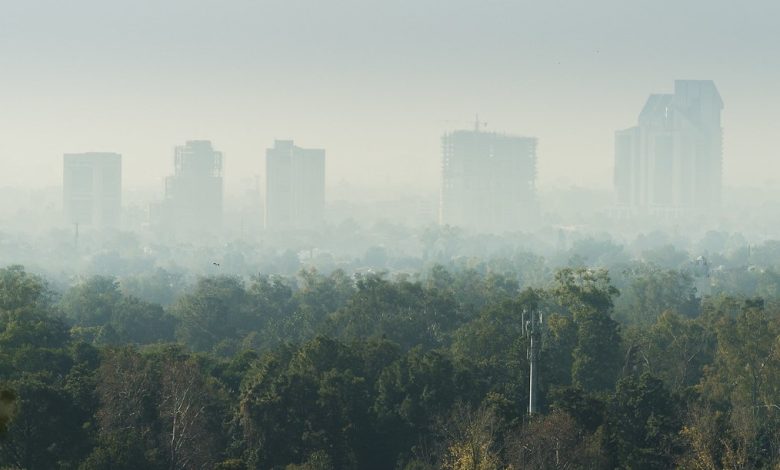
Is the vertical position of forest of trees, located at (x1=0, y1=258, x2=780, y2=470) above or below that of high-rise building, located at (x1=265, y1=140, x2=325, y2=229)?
below

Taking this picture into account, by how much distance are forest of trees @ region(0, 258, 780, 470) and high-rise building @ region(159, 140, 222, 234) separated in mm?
116753

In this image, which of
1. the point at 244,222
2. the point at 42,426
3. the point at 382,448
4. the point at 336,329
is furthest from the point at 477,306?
the point at 244,222

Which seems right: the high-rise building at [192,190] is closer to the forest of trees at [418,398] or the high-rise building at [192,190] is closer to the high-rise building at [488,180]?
the high-rise building at [488,180]

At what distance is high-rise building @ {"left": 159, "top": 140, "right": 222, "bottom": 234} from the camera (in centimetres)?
15100

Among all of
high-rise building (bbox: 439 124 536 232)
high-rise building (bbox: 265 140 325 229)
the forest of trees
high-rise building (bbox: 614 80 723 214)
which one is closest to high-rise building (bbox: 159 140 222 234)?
high-rise building (bbox: 265 140 325 229)

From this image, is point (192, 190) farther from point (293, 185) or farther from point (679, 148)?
point (679, 148)

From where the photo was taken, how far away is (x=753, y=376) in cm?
2672

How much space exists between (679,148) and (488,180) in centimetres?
3159

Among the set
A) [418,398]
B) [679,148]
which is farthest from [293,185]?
[418,398]

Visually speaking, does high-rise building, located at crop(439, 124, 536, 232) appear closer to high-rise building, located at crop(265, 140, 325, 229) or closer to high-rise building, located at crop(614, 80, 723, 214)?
high-rise building, located at crop(265, 140, 325, 229)

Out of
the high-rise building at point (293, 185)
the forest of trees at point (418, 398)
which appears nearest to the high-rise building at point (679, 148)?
the high-rise building at point (293, 185)

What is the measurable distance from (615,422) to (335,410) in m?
4.50

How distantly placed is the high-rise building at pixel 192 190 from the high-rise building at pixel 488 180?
32211 mm

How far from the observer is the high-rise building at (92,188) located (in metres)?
149
